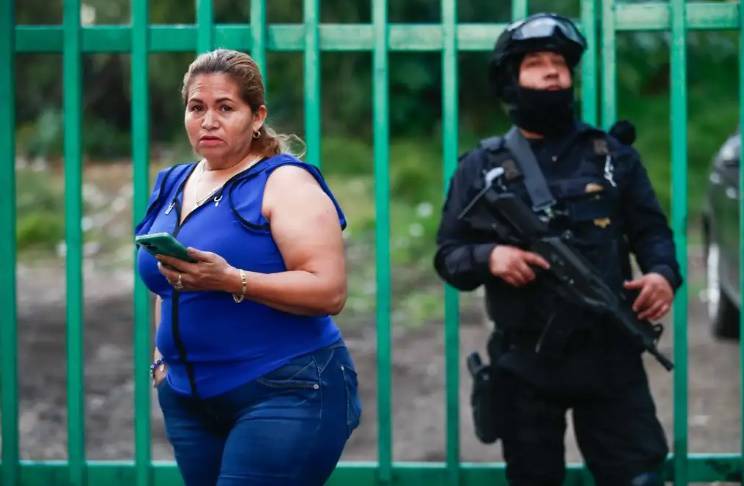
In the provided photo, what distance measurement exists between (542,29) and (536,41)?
4 cm

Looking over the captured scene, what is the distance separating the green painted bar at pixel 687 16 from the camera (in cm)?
443

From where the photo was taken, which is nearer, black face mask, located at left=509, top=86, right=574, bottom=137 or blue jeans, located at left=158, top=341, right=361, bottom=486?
blue jeans, located at left=158, top=341, right=361, bottom=486

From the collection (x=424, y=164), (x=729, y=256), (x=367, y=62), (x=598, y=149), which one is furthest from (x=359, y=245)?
(x=598, y=149)

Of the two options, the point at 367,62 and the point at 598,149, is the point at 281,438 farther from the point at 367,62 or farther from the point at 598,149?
the point at 367,62

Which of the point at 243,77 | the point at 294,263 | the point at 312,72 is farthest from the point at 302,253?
the point at 312,72

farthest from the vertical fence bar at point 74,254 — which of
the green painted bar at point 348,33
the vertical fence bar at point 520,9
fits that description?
the vertical fence bar at point 520,9

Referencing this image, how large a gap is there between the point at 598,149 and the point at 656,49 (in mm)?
11746

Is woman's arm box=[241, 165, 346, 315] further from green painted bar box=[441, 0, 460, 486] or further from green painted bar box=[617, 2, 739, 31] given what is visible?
green painted bar box=[617, 2, 739, 31]

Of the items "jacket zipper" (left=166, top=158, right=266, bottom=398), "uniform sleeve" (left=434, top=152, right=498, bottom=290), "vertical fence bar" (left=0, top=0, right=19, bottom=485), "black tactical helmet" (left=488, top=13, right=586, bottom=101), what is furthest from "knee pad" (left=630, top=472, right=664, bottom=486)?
"vertical fence bar" (left=0, top=0, right=19, bottom=485)

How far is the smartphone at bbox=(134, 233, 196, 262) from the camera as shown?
8.91ft

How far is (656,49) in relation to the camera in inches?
595

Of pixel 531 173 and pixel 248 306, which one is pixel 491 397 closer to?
pixel 531 173

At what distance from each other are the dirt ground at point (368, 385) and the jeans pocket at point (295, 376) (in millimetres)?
3060

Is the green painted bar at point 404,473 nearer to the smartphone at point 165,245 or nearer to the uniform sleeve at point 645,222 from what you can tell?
the uniform sleeve at point 645,222
